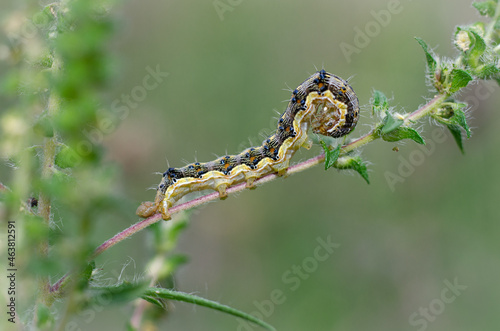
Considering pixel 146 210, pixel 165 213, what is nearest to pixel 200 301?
pixel 165 213

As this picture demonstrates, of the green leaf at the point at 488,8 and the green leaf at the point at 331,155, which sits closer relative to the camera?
the green leaf at the point at 331,155

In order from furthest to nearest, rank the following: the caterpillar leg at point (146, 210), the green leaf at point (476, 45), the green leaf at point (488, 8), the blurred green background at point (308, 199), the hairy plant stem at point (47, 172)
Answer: the blurred green background at point (308, 199) → the green leaf at point (488, 8) → the caterpillar leg at point (146, 210) → the green leaf at point (476, 45) → the hairy plant stem at point (47, 172)

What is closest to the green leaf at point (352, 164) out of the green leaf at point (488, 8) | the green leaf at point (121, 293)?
the green leaf at point (488, 8)

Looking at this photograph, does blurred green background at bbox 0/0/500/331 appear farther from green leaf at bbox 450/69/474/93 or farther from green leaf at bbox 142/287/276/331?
green leaf at bbox 450/69/474/93

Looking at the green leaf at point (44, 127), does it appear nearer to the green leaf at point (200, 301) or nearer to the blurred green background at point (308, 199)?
the green leaf at point (200, 301)

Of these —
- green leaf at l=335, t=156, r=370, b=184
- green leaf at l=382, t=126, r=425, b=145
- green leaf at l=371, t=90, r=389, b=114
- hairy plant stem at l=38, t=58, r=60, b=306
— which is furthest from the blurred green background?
green leaf at l=382, t=126, r=425, b=145

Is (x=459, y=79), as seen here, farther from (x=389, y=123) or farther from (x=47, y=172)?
(x=47, y=172)
